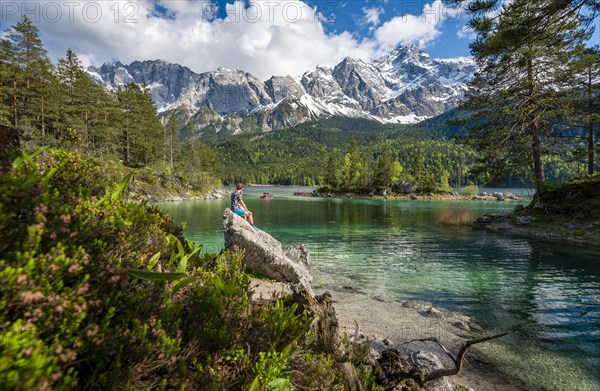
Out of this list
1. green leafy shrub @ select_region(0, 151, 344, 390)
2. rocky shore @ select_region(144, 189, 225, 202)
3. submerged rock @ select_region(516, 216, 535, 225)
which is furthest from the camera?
rocky shore @ select_region(144, 189, 225, 202)

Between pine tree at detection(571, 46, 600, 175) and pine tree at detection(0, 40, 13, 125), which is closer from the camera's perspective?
pine tree at detection(571, 46, 600, 175)

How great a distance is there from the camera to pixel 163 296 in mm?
3631

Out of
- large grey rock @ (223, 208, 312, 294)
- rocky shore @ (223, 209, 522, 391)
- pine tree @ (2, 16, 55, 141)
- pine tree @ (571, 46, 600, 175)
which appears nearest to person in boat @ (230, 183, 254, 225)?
rocky shore @ (223, 209, 522, 391)

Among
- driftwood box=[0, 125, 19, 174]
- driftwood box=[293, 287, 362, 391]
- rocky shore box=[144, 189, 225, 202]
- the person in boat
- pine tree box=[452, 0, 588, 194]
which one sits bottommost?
driftwood box=[293, 287, 362, 391]

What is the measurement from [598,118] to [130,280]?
3506 cm

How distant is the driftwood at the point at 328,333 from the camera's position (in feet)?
15.1

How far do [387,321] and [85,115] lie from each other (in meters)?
68.1

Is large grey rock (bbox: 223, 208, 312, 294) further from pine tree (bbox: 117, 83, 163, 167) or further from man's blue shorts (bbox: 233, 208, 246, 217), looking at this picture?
pine tree (bbox: 117, 83, 163, 167)

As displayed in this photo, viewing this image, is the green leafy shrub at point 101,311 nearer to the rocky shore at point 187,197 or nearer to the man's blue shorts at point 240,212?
the man's blue shorts at point 240,212

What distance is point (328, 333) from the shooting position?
551cm

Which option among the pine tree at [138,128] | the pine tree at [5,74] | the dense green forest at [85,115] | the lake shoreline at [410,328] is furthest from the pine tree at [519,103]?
the pine tree at [138,128]

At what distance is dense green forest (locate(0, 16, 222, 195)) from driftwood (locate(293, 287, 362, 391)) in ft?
72.7

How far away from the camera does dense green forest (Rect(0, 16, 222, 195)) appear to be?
42.9 metres

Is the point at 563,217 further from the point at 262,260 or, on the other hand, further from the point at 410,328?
the point at 262,260
